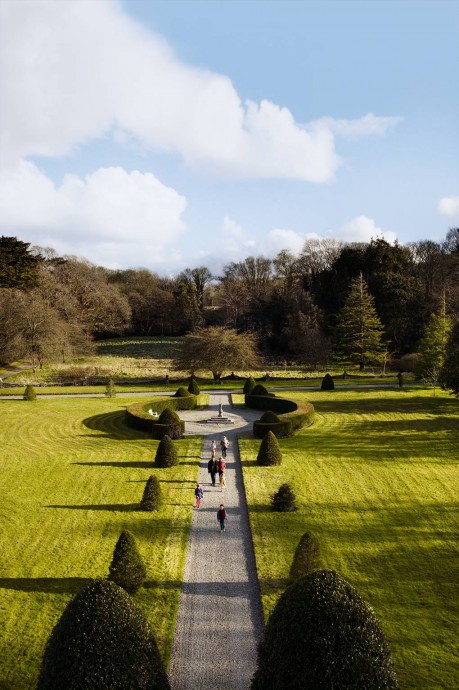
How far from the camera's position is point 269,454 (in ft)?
76.0

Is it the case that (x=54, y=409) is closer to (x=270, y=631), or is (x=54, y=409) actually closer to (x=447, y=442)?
(x=447, y=442)

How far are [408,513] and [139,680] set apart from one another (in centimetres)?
1298

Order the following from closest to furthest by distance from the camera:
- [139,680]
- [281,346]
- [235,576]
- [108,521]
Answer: [139,680], [235,576], [108,521], [281,346]

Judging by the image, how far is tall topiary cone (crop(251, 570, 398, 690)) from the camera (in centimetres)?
644

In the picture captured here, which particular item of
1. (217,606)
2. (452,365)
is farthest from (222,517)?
(452,365)

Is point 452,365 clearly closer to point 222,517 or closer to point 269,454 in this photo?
point 269,454

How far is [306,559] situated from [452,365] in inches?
987

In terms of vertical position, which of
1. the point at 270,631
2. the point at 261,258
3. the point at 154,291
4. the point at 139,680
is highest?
the point at 261,258

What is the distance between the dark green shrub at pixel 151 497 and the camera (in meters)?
18.0

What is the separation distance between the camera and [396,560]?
14.4m

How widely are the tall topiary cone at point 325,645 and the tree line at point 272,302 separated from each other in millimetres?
45752

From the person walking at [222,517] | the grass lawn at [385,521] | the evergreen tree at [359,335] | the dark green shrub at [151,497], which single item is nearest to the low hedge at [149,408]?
the grass lawn at [385,521]

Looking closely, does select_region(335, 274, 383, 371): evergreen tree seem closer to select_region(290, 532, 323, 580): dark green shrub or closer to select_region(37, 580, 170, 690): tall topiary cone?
select_region(290, 532, 323, 580): dark green shrub

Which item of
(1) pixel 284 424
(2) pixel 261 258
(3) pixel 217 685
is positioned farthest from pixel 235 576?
(2) pixel 261 258
